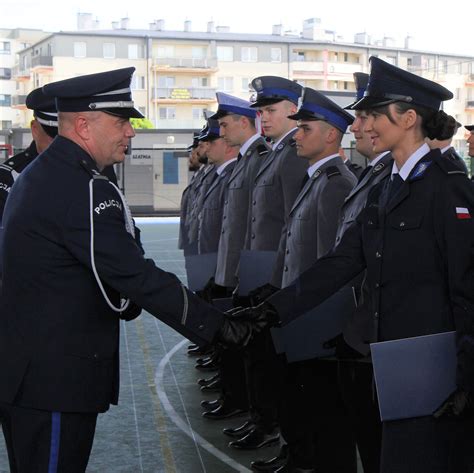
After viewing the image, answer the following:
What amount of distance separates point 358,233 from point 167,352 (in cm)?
552

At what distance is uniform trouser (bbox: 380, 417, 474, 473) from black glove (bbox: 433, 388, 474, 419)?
0.06 metres

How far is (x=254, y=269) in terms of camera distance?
590cm

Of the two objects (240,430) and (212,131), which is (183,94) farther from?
(240,430)

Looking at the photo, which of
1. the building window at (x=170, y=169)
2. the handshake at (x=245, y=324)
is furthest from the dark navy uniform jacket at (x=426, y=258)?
the building window at (x=170, y=169)

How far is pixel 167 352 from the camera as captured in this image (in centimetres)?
925

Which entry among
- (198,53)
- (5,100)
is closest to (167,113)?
(198,53)

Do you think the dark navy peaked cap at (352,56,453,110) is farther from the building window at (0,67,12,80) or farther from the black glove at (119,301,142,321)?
the building window at (0,67,12,80)

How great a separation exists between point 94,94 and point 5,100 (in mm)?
79582

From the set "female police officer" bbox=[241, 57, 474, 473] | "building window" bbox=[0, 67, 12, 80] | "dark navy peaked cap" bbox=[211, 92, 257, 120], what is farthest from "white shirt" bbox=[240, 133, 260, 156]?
"building window" bbox=[0, 67, 12, 80]

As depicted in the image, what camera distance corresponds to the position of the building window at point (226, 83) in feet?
236

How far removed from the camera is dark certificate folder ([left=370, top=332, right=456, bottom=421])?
341cm

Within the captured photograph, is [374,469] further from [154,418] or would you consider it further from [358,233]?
[154,418]

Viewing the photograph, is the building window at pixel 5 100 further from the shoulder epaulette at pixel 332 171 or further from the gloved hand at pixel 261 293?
the shoulder epaulette at pixel 332 171

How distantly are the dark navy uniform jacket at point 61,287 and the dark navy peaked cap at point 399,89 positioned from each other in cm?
104
